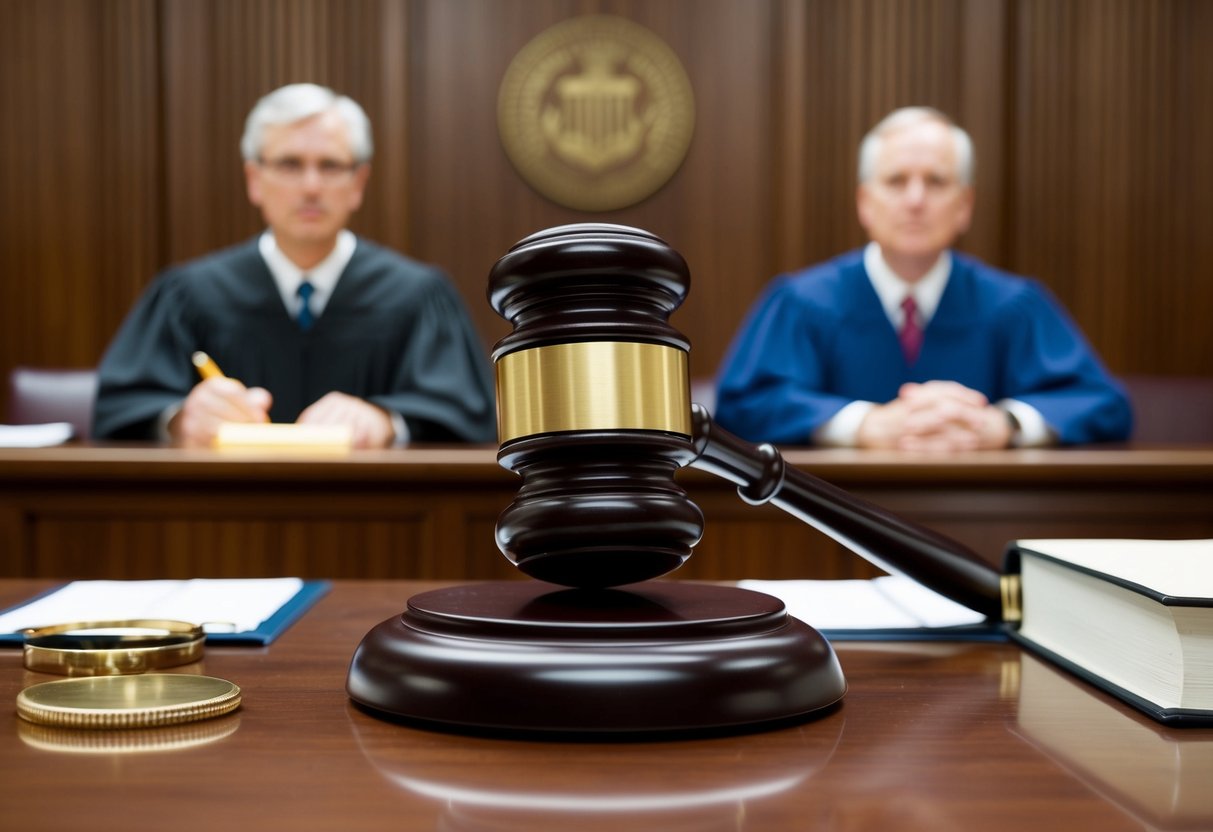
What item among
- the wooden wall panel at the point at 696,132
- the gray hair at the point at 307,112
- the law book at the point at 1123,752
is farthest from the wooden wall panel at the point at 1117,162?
the law book at the point at 1123,752

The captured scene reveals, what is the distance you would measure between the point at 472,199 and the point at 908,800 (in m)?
4.71

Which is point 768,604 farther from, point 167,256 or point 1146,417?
point 167,256

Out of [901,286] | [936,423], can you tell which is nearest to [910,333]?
[901,286]

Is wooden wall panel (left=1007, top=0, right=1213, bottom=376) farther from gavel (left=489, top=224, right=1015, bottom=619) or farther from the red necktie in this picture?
gavel (left=489, top=224, right=1015, bottom=619)

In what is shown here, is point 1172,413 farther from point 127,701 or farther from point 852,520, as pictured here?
point 127,701

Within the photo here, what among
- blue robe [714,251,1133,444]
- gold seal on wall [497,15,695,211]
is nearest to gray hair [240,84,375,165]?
gold seal on wall [497,15,695,211]

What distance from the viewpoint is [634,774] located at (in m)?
0.44

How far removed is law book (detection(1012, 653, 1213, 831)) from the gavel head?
19 cm

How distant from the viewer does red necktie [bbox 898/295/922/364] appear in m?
3.92

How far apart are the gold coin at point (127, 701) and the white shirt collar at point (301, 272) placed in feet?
11.6

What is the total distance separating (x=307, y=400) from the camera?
3.91 m

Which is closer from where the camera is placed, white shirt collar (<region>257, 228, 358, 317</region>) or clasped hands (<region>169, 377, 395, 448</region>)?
clasped hands (<region>169, 377, 395, 448</region>)

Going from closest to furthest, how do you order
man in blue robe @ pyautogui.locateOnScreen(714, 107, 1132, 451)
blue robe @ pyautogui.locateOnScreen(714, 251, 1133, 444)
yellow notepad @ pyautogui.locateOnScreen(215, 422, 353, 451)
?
yellow notepad @ pyautogui.locateOnScreen(215, 422, 353, 451)
man in blue robe @ pyautogui.locateOnScreen(714, 107, 1132, 451)
blue robe @ pyautogui.locateOnScreen(714, 251, 1133, 444)

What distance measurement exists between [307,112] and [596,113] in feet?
4.34
